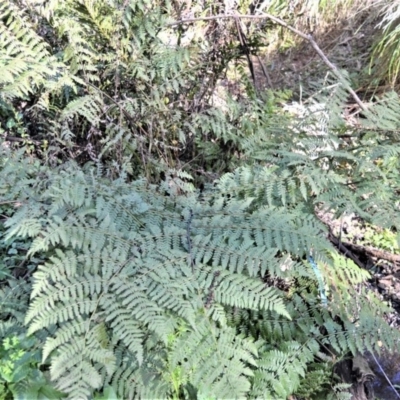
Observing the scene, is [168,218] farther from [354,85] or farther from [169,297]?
[354,85]

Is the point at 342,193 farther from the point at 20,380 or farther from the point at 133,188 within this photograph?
the point at 20,380

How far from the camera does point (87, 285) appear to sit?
129 cm

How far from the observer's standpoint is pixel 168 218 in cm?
165

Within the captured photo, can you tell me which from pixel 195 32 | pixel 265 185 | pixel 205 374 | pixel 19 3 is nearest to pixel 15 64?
pixel 19 3

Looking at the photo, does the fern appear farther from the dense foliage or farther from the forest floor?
the forest floor

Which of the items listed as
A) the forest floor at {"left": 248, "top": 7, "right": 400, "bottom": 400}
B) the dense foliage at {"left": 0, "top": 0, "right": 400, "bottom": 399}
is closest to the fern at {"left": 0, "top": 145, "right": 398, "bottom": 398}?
the dense foliage at {"left": 0, "top": 0, "right": 400, "bottom": 399}

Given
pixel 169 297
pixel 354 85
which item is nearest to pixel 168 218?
pixel 169 297

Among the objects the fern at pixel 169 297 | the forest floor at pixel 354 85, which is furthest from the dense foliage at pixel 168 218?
the forest floor at pixel 354 85

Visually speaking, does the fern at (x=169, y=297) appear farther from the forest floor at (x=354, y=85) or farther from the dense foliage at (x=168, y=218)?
the forest floor at (x=354, y=85)

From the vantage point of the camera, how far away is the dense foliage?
1294mm

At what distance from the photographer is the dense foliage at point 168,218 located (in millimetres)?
1294

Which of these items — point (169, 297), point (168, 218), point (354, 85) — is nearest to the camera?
point (169, 297)

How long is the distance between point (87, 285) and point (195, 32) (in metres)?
1.69

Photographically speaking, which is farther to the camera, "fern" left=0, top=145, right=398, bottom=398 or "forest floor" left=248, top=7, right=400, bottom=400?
"forest floor" left=248, top=7, right=400, bottom=400
